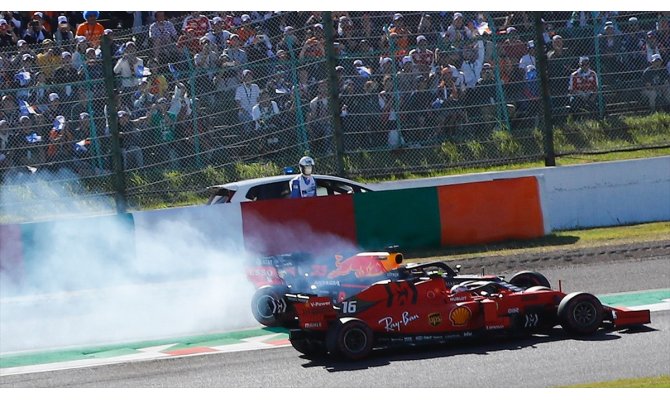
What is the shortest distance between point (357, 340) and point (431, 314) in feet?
2.47

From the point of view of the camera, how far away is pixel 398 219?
14750 millimetres

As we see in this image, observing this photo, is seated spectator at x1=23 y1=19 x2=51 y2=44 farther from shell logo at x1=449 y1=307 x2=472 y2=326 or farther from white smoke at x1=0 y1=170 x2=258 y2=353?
shell logo at x1=449 y1=307 x2=472 y2=326

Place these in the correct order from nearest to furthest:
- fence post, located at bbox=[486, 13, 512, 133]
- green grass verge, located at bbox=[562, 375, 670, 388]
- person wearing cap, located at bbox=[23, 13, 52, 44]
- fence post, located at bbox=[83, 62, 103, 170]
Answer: green grass verge, located at bbox=[562, 375, 670, 388]
fence post, located at bbox=[83, 62, 103, 170]
fence post, located at bbox=[486, 13, 512, 133]
person wearing cap, located at bbox=[23, 13, 52, 44]

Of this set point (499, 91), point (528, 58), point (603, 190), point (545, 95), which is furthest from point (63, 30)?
point (603, 190)

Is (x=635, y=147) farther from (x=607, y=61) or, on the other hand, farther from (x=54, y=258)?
(x=54, y=258)

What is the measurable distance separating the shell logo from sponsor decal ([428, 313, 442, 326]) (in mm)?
101

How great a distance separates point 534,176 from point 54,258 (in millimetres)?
6711

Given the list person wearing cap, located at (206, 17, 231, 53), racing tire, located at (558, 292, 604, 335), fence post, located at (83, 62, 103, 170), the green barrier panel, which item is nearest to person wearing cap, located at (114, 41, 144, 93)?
fence post, located at (83, 62, 103, 170)

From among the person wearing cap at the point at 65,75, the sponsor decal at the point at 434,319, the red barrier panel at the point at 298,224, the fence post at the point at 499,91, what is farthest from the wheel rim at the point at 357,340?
the fence post at the point at 499,91

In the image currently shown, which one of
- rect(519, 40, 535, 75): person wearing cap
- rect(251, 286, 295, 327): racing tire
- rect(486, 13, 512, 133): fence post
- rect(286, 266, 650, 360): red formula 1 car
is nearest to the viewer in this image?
rect(286, 266, 650, 360): red formula 1 car

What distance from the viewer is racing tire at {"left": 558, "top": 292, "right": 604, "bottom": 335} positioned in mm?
9547

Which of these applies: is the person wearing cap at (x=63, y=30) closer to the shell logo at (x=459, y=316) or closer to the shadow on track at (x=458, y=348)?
the shadow on track at (x=458, y=348)

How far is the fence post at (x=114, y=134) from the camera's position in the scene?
591 inches

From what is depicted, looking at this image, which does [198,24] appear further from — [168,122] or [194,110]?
[168,122]
